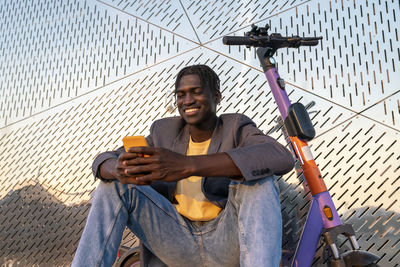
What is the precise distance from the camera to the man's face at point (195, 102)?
1657mm

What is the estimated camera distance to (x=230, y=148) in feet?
4.87

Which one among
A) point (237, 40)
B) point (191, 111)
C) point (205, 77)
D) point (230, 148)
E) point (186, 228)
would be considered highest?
point (237, 40)

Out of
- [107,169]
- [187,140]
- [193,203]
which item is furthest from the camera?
[187,140]

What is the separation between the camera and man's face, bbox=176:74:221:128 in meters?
1.66

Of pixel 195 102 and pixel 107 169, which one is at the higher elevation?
pixel 195 102

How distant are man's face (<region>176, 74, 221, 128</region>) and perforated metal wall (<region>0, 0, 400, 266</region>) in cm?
67

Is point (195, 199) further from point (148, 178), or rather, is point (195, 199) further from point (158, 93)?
point (158, 93)

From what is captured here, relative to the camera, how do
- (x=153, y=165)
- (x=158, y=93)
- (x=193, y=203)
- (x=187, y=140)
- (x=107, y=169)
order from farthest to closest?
(x=158, y=93)
(x=187, y=140)
(x=193, y=203)
(x=107, y=169)
(x=153, y=165)

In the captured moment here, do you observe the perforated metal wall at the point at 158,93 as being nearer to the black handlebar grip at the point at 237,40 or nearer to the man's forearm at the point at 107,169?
the black handlebar grip at the point at 237,40

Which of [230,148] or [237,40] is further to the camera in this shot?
[237,40]

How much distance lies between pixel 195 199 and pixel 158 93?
1.31m

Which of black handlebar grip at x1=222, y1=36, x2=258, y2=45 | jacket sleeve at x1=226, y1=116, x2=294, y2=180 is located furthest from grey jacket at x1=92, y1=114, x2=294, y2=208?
black handlebar grip at x1=222, y1=36, x2=258, y2=45

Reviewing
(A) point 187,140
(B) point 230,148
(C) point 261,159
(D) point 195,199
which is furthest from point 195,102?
(C) point 261,159

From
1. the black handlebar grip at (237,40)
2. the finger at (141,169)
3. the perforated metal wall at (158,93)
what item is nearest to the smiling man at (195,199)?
the finger at (141,169)
